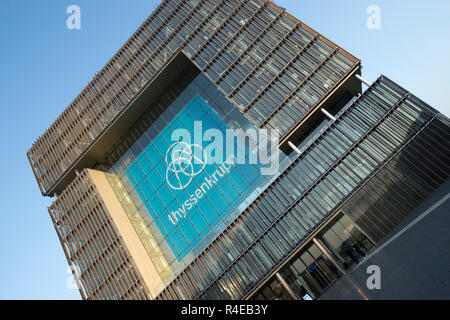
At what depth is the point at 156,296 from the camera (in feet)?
122

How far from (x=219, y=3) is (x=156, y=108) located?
Result: 16.7 m

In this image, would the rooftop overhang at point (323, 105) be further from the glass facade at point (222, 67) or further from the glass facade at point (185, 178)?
the glass facade at point (185, 178)

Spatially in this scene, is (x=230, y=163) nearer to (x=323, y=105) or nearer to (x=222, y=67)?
(x=323, y=105)

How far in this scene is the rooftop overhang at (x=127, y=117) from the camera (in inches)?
1852

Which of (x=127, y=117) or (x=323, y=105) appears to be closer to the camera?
(x=323, y=105)

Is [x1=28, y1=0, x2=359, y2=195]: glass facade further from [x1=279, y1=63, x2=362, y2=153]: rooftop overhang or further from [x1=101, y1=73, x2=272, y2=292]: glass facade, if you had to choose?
[x1=101, y1=73, x2=272, y2=292]: glass facade

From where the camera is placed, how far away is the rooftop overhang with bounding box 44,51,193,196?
47031 millimetres

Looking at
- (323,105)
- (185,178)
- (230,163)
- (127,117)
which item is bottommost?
(323,105)

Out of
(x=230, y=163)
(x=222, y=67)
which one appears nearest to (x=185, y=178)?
(x=230, y=163)

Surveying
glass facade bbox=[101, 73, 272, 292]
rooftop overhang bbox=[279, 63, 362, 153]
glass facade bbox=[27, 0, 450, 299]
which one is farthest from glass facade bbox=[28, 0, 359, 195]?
glass facade bbox=[101, 73, 272, 292]

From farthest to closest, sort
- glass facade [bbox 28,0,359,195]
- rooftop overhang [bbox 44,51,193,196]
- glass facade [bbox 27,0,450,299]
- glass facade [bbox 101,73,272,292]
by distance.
Answer: rooftop overhang [bbox 44,51,193,196], glass facade [bbox 101,73,272,292], glass facade [bbox 28,0,359,195], glass facade [bbox 27,0,450,299]

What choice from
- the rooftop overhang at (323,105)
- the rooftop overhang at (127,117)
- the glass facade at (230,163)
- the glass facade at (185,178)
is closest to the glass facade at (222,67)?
the glass facade at (230,163)

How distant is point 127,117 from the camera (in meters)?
48.5
